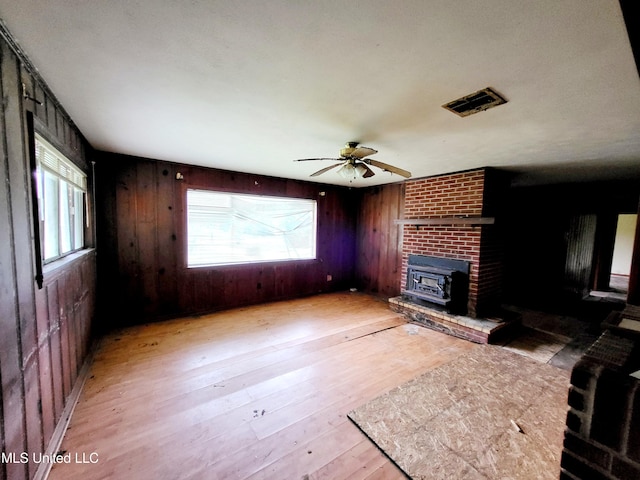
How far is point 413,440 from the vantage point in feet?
5.34

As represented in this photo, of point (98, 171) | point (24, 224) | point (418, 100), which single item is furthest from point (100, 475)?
point (98, 171)

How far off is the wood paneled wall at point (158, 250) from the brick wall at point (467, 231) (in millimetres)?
2377

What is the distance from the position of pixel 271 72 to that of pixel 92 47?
86 centimetres

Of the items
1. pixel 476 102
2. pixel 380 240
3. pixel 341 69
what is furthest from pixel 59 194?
pixel 380 240

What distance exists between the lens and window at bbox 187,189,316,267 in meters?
3.83

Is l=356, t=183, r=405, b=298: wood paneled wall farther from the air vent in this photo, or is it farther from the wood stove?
the air vent

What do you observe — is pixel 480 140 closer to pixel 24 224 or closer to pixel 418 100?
pixel 418 100

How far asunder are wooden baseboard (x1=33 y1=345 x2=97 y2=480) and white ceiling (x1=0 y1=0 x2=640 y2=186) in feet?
7.10

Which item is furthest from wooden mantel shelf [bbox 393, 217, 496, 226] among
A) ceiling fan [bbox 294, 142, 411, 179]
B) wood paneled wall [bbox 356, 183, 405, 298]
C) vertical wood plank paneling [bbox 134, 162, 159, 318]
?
vertical wood plank paneling [bbox 134, 162, 159, 318]

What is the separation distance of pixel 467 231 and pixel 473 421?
7.72ft

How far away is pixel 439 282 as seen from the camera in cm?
352

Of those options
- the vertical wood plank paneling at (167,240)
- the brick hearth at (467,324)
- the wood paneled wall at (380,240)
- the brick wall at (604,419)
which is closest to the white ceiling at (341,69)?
the vertical wood plank paneling at (167,240)

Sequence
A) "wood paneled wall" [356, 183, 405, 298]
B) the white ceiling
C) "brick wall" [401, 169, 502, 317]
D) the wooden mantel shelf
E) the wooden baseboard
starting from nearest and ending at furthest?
the white ceiling
the wooden baseboard
the wooden mantel shelf
"brick wall" [401, 169, 502, 317]
"wood paneled wall" [356, 183, 405, 298]

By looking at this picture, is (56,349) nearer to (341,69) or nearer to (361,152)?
(341,69)
